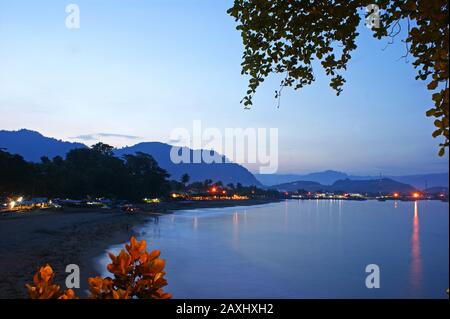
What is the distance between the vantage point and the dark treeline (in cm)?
6322

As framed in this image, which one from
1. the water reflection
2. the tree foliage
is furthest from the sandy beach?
the water reflection

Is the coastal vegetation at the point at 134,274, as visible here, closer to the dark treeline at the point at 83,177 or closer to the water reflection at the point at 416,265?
the water reflection at the point at 416,265

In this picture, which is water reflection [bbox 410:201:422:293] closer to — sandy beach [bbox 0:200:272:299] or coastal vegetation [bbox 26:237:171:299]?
sandy beach [bbox 0:200:272:299]

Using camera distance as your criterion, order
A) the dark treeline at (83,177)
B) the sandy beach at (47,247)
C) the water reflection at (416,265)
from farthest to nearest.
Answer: the dark treeline at (83,177) < the water reflection at (416,265) < the sandy beach at (47,247)

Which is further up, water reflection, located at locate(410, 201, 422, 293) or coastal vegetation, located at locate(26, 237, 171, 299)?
coastal vegetation, located at locate(26, 237, 171, 299)

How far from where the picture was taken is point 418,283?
33.9 meters

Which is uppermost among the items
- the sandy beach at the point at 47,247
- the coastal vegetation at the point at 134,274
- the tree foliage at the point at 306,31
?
the tree foliage at the point at 306,31

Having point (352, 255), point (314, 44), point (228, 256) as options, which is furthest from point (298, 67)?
point (352, 255)

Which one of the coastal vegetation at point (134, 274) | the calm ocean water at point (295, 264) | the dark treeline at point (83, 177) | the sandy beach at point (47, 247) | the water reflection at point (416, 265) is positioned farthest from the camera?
the dark treeline at point (83, 177)

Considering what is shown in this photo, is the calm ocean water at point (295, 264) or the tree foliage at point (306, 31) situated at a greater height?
→ the tree foliage at point (306, 31)

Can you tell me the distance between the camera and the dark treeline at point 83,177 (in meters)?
63.2

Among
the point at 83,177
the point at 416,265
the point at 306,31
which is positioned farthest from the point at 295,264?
the point at 83,177

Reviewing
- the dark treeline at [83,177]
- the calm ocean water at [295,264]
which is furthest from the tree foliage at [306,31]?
the dark treeline at [83,177]
